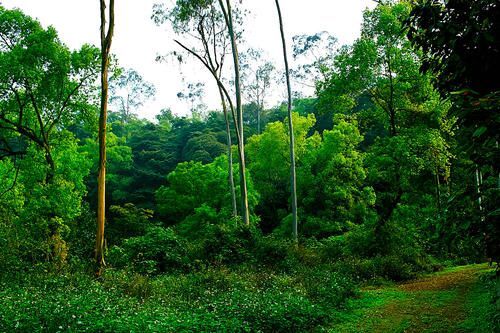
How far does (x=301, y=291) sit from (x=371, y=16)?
36.2 feet

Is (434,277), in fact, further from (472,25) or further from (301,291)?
(472,25)

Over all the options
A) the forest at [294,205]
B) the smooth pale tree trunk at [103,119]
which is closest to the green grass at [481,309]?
the forest at [294,205]

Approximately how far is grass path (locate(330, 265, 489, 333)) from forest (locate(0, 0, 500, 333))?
0.05 metres

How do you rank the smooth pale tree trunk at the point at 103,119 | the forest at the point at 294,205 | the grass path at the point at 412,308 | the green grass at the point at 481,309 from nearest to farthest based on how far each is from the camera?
the forest at the point at 294,205 < the green grass at the point at 481,309 < the grass path at the point at 412,308 < the smooth pale tree trunk at the point at 103,119

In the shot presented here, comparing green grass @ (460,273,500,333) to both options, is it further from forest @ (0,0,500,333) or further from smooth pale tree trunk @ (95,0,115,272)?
smooth pale tree trunk @ (95,0,115,272)

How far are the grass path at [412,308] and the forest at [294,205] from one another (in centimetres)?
5

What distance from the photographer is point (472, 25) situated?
9.16 ft

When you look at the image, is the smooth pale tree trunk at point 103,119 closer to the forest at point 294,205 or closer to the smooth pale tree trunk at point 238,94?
the forest at point 294,205

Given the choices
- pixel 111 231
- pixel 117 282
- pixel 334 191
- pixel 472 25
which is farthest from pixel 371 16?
pixel 111 231

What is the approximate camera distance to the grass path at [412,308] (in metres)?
7.14

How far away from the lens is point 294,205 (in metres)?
17.7

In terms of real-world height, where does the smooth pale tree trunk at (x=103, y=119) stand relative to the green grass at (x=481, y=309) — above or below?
above

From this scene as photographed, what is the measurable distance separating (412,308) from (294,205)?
9.50m

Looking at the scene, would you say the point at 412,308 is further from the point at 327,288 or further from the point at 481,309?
the point at 327,288
